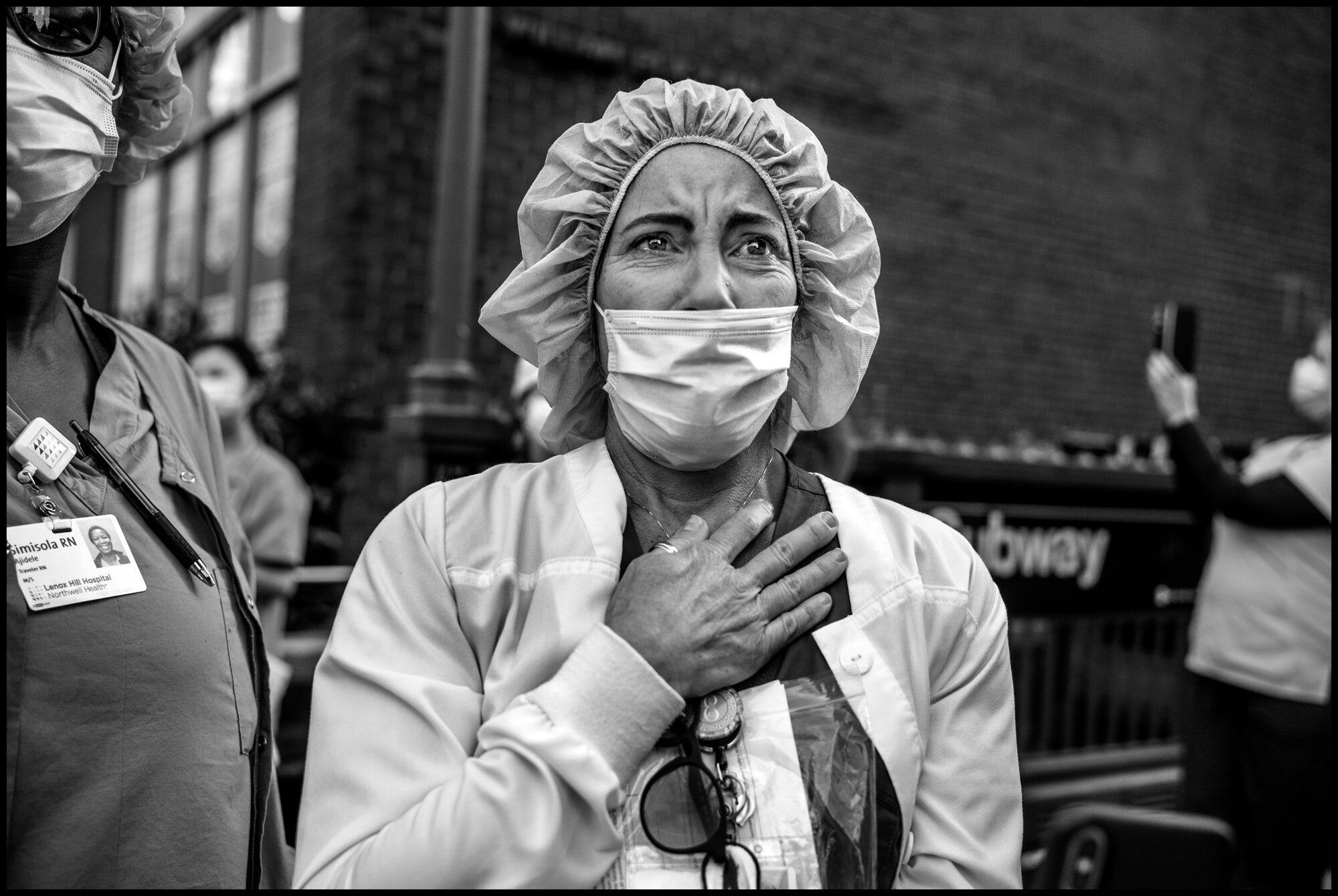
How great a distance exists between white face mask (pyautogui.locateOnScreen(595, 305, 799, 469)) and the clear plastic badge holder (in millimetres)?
377

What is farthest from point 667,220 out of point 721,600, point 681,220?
point 721,600

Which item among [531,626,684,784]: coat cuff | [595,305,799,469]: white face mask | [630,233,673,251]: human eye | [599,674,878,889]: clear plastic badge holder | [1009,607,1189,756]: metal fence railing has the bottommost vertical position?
[1009,607,1189,756]: metal fence railing

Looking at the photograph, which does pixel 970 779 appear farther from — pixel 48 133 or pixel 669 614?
pixel 48 133

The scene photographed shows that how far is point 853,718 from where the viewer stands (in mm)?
1438

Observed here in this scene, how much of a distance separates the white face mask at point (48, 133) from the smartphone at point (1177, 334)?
13.1ft

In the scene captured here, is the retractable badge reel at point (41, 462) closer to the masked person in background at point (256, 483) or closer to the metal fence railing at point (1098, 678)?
the masked person in background at point (256, 483)

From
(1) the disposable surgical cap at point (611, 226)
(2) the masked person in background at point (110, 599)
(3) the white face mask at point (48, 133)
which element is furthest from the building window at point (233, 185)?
(1) the disposable surgical cap at point (611, 226)

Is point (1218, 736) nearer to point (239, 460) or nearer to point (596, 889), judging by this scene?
point (596, 889)

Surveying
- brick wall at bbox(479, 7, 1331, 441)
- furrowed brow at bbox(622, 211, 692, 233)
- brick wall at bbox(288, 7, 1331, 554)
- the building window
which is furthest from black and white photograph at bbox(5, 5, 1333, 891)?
the building window

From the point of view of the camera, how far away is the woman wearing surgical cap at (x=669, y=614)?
1294 millimetres

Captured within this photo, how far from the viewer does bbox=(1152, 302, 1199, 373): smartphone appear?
443 centimetres

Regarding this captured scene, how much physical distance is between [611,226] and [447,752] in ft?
2.65

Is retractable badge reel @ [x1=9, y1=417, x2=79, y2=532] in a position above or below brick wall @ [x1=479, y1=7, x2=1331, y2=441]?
below

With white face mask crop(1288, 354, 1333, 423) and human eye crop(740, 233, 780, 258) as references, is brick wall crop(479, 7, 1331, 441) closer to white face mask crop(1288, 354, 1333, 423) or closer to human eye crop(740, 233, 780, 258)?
white face mask crop(1288, 354, 1333, 423)
